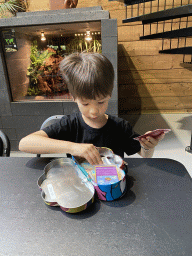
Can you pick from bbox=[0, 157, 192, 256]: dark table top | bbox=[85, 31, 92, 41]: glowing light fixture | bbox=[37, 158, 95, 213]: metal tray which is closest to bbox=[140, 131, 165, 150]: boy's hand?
bbox=[0, 157, 192, 256]: dark table top

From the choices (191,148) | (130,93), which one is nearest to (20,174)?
(191,148)

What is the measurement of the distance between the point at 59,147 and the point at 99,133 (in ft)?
0.76

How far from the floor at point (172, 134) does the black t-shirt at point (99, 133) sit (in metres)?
1.02

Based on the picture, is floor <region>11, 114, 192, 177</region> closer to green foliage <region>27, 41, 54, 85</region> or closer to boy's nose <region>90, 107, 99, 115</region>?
green foliage <region>27, 41, 54, 85</region>

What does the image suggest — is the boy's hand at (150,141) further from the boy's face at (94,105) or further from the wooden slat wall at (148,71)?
the wooden slat wall at (148,71)

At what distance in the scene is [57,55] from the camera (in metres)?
1.83

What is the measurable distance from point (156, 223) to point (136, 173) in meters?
0.20

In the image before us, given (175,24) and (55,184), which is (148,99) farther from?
(55,184)

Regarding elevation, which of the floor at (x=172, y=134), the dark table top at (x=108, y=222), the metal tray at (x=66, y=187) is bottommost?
the floor at (x=172, y=134)

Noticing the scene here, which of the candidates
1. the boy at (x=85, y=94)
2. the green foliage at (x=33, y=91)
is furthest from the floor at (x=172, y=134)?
the boy at (x=85, y=94)

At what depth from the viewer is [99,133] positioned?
0.87 m

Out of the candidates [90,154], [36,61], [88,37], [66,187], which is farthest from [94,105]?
[36,61]

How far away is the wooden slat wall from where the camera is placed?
2.64 m

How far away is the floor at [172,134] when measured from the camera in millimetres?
1945
